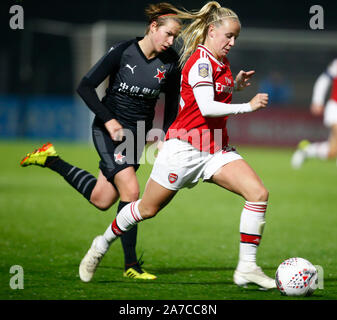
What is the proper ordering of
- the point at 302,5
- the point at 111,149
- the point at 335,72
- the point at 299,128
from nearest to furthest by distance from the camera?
the point at 111,149 < the point at 335,72 < the point at 299,128 < the point at 302,5

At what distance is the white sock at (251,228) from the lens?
4.99 metres

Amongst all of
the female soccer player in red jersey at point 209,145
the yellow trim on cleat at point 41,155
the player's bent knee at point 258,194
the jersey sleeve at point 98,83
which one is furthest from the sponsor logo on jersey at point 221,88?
the yellow trim on cleat at point 41,155

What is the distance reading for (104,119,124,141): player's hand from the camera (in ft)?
17.7

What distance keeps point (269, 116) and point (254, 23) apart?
23.4 feet

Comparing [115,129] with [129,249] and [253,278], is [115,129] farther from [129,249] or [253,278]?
[253,278]

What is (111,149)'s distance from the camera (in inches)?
230

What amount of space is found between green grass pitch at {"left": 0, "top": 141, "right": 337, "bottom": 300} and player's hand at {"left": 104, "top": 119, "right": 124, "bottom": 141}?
1109mm

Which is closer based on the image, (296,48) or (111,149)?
(111,149)

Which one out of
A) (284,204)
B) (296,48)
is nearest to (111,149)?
(284,204)

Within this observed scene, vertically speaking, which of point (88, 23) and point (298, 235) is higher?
point (88, 23)

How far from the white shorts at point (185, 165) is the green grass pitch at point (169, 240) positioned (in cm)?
80

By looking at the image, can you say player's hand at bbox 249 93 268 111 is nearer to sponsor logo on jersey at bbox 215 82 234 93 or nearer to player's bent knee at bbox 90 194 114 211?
sponsor logo on jersey at bbox 215 82 234 93

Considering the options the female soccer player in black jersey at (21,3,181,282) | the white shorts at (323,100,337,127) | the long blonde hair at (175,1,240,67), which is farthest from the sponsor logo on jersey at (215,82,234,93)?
the white shorts at (323,100,337,127)
